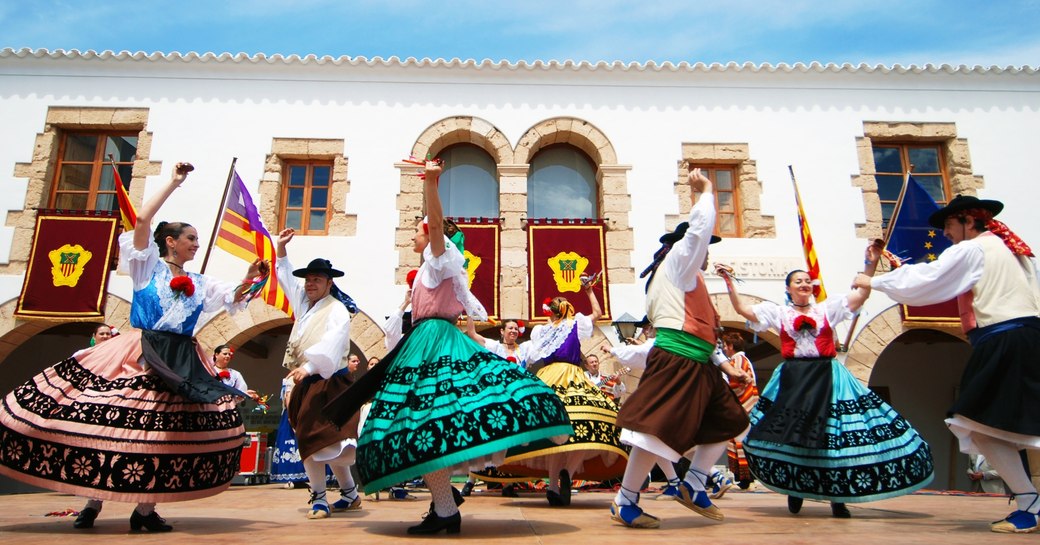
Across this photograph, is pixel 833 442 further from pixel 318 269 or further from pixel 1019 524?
pixel 318 269

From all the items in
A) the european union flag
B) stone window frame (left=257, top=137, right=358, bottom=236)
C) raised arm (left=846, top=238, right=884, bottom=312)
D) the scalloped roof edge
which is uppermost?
the scalloped roof edge

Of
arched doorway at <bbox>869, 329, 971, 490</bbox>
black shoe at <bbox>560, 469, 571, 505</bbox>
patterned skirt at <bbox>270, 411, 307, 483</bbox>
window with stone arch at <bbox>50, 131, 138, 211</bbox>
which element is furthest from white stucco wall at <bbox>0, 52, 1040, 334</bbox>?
black shoe at <bbox>560, 469, 571, 505</bbox>

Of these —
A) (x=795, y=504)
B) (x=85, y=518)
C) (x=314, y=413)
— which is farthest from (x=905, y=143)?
(x=85, y=518)

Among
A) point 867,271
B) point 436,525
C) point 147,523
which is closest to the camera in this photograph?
point 436,525

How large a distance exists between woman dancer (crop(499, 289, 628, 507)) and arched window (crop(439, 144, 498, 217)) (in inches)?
183

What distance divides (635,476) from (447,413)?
3.68 ft

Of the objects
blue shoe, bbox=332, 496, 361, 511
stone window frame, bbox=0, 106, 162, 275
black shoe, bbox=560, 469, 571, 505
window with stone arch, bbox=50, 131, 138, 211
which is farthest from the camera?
window with stone arch, bbox=50, 131, 138, 211

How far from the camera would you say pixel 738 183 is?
32.2ft

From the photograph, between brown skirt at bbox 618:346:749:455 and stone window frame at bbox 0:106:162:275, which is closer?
brown skirt at bbox 618:346:749:455

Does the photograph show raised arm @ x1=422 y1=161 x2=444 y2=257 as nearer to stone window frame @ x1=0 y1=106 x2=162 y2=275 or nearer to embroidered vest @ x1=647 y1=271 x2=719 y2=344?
embroidered vest @ x1=647 y1=271 x2=719 y2=344

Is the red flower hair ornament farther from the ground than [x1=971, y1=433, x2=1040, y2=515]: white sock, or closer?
farther from the ground

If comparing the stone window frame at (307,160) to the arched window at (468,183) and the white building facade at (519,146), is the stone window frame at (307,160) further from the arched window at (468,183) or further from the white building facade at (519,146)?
the arched window at (468,183)

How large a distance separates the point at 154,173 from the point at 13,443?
7.02 meters

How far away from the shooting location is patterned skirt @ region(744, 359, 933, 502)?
3869 millimetres
